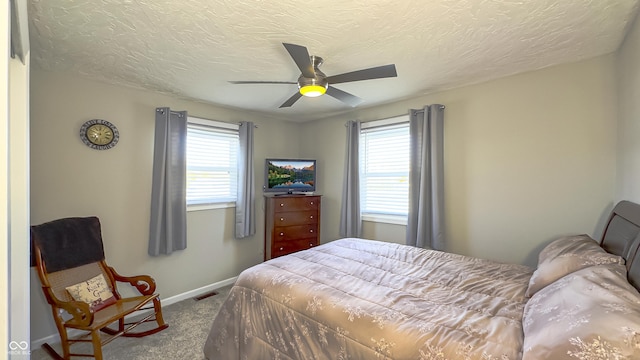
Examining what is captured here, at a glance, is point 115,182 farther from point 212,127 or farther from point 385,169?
point 385,169

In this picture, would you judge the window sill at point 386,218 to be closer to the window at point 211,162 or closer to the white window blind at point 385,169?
the white window blind at point 385,169

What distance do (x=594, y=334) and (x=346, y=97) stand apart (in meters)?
2.06

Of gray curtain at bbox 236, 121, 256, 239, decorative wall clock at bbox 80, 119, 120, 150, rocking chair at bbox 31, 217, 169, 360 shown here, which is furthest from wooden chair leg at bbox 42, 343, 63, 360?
gray curtain at bbox 236, 121, 256, 239

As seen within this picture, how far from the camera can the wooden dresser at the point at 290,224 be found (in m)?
3.57

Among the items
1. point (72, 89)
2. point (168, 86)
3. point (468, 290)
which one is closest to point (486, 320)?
point (468, 290)

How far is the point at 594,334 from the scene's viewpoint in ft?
2.74

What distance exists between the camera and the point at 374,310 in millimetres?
1372

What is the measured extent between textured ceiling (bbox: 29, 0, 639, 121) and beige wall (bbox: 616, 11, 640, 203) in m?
0.13

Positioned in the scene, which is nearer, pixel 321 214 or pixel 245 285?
pixel 245 285

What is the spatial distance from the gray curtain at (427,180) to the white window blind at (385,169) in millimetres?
192

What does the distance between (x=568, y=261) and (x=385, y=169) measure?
7.37 ft

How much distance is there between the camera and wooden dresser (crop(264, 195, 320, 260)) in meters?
3.57

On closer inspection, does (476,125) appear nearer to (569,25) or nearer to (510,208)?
(510,208)

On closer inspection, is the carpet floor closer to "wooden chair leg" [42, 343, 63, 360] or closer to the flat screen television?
"wooden chair leg" [42, 343, 63, 360]
